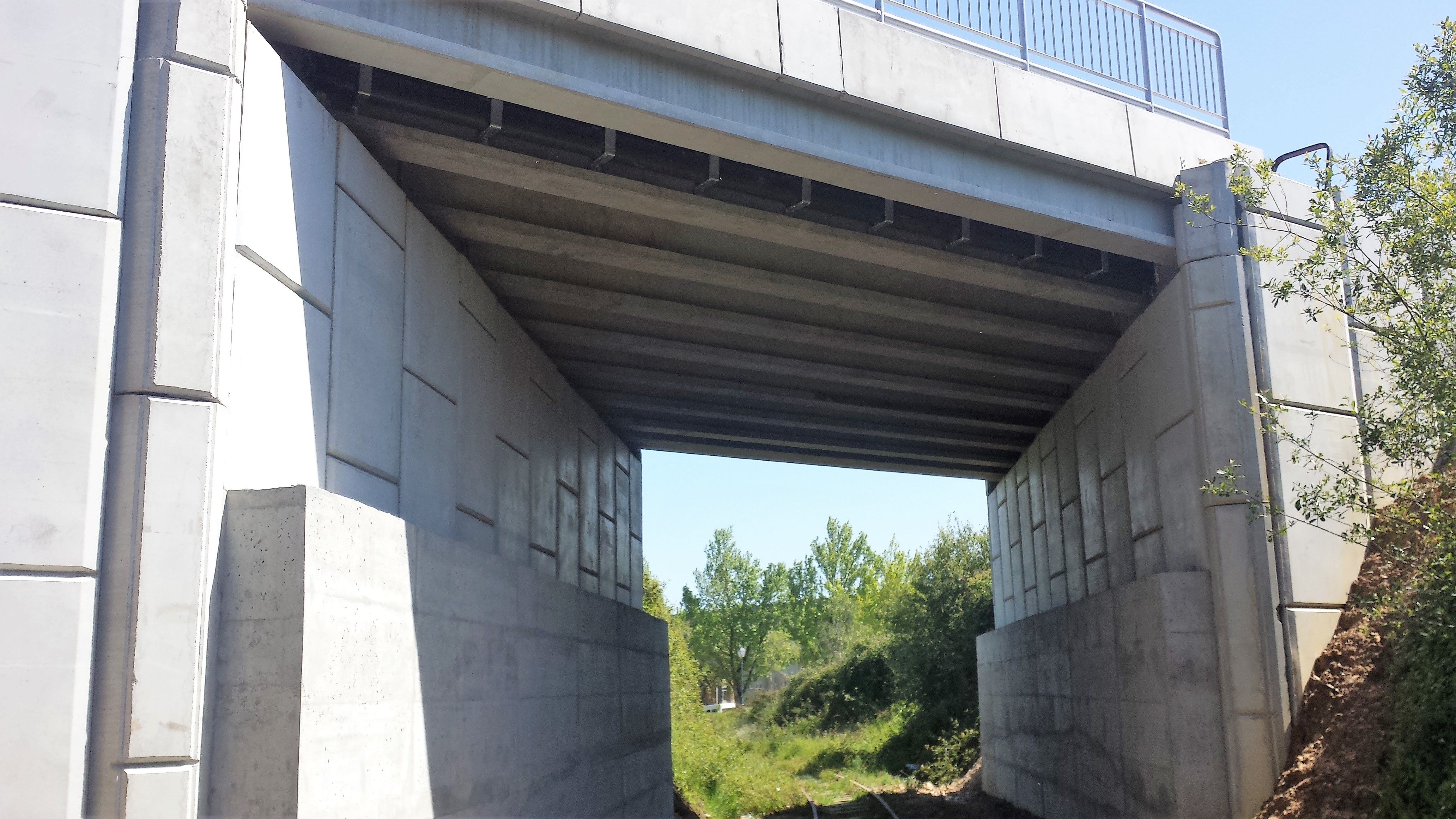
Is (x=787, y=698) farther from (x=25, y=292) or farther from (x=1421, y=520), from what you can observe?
(x=25, y=292)

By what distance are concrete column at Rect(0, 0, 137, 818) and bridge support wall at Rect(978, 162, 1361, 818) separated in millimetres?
8873

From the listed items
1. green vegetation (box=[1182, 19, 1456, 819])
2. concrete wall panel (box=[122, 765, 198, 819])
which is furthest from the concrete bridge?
green vegetation (box=[1182, 19, 1456, 819])

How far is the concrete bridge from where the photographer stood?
594 cm

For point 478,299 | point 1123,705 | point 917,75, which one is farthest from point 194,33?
point 1123,705

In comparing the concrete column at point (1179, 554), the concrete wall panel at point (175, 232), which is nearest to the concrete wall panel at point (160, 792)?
the concrete wall panel at point (175, 232)

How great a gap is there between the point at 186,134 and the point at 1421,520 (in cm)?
955

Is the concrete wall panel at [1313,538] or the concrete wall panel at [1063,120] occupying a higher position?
the concrete wall panel at [1063,120]

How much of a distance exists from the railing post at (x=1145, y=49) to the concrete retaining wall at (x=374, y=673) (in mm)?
8303

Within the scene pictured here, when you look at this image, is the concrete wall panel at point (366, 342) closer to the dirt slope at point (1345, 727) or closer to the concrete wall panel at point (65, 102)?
the concrete wall panel at point (65, 102)

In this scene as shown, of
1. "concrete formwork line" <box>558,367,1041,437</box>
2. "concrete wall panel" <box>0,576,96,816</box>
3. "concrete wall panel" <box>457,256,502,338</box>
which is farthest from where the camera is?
"concrete formwork line" <box>558,367,1041,437</box>

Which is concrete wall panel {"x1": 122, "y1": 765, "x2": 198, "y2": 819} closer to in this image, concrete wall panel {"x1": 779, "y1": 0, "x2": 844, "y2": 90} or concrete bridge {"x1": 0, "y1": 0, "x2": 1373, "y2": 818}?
concrete bridge {"x1": 0, "y1": 0, "x2": 1373, "y2": 818}

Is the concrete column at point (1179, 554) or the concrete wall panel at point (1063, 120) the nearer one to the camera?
the concrete column at point (1179, 554)

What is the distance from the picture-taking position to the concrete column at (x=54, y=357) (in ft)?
18.1

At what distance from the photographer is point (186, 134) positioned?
20.9ft
